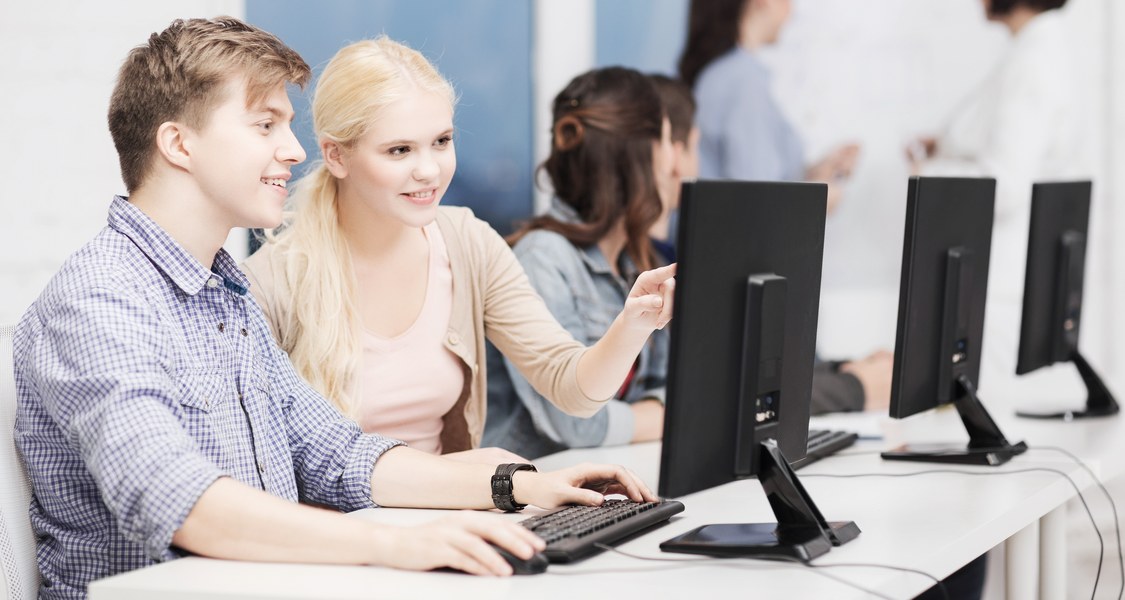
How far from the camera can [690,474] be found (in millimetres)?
1338

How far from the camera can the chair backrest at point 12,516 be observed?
1425 mm

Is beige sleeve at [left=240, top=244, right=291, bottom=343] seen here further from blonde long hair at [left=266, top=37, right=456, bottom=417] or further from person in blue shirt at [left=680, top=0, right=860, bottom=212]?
person in blue shirt at [left=680, top=0, right=860, bottom=212]

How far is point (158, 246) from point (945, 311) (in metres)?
1.29

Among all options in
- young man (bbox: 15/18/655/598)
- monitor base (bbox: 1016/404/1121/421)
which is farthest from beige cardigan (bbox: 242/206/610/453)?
monitor base (bbox: 1016/404/1121/421)

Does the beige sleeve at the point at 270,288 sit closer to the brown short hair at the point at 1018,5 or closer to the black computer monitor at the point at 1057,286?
the black computer monitor at the point at 1057,286

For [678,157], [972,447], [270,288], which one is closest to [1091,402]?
[972,447]

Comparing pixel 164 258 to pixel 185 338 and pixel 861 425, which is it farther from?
pixel 861 425

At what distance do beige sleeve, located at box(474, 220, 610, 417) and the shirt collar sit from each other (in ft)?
2.44

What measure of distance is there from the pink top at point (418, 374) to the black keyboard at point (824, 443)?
62cm

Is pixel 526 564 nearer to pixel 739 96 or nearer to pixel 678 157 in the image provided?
pixel 678 157

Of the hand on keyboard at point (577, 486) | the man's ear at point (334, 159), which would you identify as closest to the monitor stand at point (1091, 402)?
the hand on keyboard at point (577, 486)

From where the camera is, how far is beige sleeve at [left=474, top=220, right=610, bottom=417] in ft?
6.79

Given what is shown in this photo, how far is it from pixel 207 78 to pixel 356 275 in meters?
0.58

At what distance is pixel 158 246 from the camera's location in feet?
4.73
